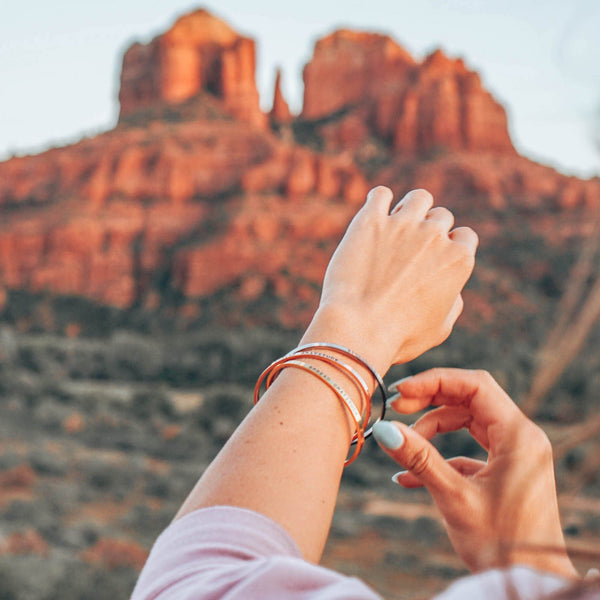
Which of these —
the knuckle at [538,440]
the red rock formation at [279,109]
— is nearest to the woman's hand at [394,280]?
the knuckle at [538,440]

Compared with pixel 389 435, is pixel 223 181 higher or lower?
lower

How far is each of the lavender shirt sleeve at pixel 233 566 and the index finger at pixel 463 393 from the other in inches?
14.2

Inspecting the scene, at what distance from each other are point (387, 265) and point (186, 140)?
145 feet

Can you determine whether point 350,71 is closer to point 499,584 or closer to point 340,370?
point 340,370

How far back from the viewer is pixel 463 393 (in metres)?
1.05

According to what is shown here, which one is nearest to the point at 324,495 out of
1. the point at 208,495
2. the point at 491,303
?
the point at 208,495

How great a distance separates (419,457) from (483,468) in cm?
11

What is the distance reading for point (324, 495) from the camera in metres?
0.83

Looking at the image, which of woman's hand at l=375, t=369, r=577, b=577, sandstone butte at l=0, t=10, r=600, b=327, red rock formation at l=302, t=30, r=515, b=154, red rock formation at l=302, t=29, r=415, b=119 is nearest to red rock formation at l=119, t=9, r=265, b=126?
sandstone butte at l=0, t=10, r=600, b=327

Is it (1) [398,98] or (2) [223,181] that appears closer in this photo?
(2) [223,181]

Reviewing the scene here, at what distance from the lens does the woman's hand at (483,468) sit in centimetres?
85

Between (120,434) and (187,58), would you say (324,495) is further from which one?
(187,58)

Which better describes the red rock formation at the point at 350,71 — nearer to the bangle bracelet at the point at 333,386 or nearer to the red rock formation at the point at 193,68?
the red rock formation at the point at 193,68

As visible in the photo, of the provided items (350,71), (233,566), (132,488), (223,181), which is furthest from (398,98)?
(233,566)
